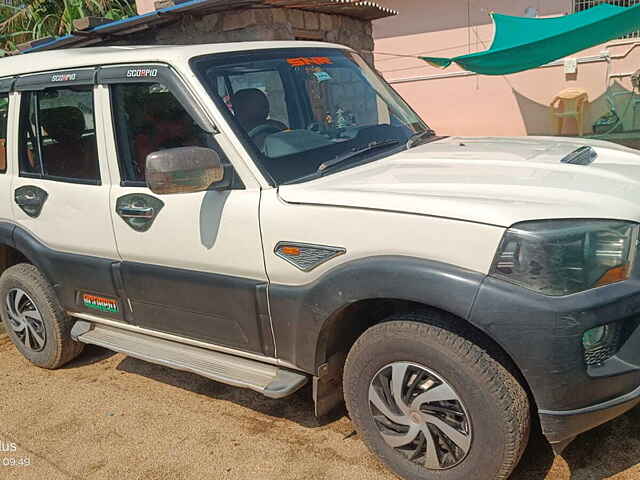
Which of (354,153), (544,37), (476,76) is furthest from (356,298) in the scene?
(476,76)

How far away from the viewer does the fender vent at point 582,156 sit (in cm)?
300

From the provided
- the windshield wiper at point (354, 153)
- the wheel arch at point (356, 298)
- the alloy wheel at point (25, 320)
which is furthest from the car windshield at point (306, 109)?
the alloy wheel at point (25, 320)

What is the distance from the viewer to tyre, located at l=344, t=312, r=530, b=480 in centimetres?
250

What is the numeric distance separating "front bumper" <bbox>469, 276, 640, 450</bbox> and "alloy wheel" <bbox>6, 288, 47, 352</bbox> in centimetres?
315

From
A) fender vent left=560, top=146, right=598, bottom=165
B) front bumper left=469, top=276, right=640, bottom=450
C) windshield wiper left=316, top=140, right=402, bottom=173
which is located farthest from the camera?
windshield wiper left=316, top=140, right=402, bottom=173

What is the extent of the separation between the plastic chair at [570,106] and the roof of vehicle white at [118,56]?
10024 mm

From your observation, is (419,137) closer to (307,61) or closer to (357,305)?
(307,61)

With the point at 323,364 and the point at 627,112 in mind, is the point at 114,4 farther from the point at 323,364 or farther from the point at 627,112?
the point at 323,364

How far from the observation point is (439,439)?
107 inches

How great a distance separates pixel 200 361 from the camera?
339 cm

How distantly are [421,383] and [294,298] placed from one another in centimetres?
67

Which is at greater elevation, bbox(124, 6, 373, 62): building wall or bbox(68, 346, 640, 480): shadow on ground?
bbox(124, 6, 373, 62): building wall

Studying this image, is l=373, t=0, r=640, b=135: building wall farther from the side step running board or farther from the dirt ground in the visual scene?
the side step running board

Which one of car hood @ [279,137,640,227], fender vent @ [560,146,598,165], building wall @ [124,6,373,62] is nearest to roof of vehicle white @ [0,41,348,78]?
car hood @ [279,137,640,227]
